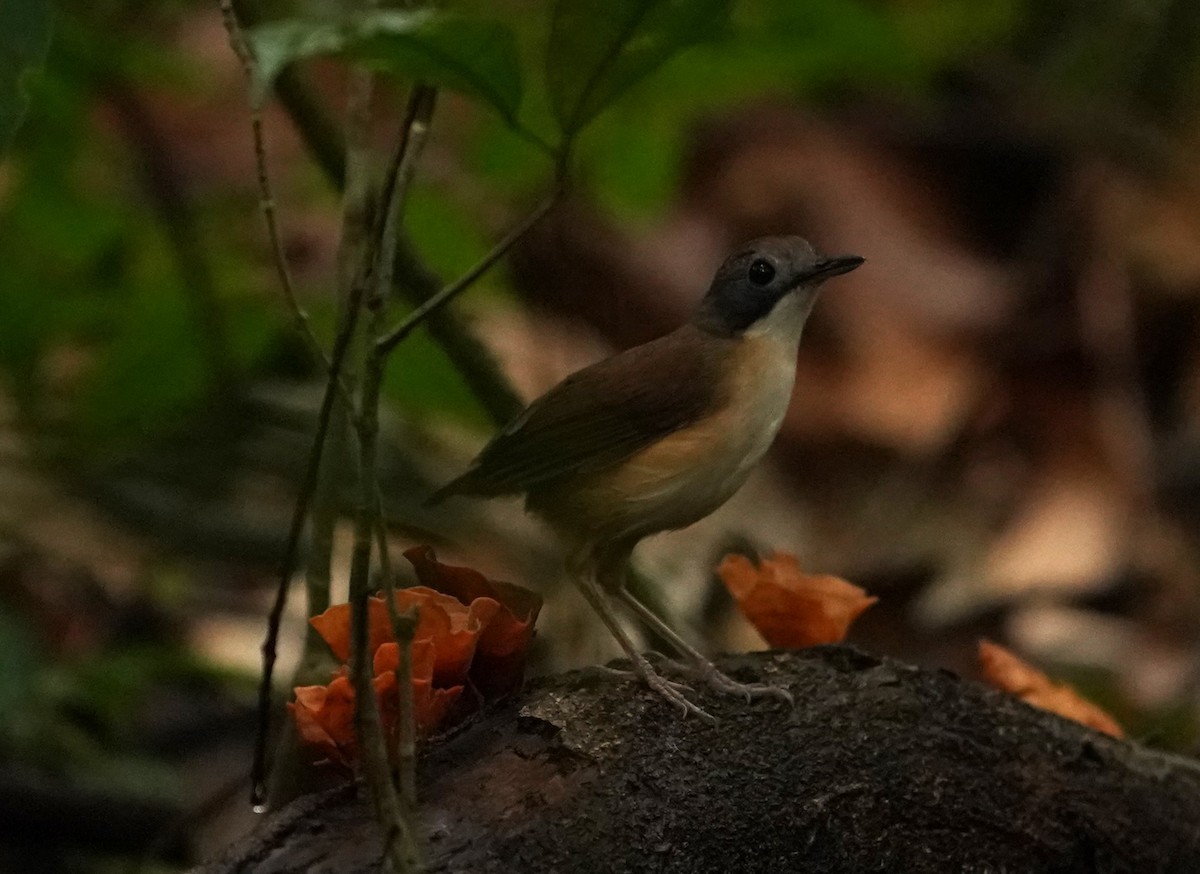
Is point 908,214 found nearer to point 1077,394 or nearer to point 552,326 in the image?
point 1077,394

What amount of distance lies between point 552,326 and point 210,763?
7.59 ft

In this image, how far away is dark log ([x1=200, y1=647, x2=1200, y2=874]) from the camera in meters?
1.79

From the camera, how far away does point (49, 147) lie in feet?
12.2

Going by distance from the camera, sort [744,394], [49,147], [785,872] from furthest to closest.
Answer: [49,147]
[744,394]
[785,872]

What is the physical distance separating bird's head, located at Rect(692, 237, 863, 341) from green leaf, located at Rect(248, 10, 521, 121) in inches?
24.6

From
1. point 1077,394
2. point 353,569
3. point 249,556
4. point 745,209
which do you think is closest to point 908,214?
point 745,209

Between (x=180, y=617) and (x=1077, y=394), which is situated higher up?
(x=180, y=617)

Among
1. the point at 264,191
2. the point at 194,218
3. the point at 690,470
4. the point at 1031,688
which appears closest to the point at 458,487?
the point at 690,470

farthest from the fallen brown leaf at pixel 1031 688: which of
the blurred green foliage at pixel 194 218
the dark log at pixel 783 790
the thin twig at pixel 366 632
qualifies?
the blurred green foliage at pixel 194 218

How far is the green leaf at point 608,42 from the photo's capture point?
65.9 inches

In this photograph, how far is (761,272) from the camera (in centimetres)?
226

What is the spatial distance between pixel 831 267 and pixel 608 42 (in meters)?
0.63

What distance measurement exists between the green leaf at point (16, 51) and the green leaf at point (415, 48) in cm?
40

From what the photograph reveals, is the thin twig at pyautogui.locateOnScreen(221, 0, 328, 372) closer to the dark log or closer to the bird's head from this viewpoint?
the dark log
